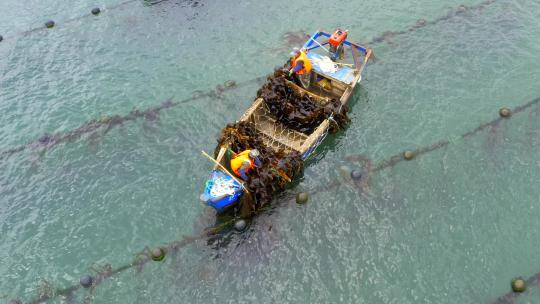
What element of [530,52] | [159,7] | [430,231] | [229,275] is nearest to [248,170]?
[229,275]

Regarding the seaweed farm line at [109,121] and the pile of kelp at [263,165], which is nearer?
the pile of kelp at [263,165]

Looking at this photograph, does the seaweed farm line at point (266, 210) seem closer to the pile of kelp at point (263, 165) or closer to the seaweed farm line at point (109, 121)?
the pile of kelp at point (263, 165)

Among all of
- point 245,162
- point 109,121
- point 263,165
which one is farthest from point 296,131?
point 109,121

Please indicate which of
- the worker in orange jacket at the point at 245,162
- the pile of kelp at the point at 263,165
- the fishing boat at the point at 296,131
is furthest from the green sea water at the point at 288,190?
the worker in orange jacket at the point at 245,162

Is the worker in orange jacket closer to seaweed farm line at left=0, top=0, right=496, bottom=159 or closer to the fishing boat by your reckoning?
the fishing boat

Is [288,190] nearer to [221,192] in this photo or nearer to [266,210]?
[266,210]

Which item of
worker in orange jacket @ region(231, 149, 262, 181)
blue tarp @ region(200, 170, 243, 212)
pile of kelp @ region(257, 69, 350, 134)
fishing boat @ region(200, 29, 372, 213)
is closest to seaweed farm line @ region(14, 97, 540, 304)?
blue tarp @ region(200, 170, 243, 212)
